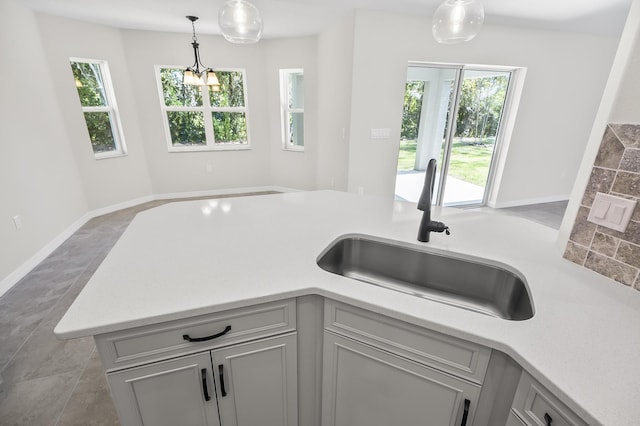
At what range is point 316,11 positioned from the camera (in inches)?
123

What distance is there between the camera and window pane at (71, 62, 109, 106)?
12.1 feet

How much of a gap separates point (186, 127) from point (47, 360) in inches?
145

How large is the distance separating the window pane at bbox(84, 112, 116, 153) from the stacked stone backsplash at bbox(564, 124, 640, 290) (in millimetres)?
5015

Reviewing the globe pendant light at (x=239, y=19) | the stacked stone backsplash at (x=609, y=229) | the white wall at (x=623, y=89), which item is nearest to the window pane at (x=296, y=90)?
the globe pendant light at (x=239, y=19)

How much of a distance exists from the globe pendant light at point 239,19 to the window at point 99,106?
11.1 ft

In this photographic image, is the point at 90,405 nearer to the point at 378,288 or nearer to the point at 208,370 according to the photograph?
the point at 208,370

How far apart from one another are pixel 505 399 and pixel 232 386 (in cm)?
88

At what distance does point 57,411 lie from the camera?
150cm

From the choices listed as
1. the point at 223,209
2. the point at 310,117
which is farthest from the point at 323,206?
the point at 310,117

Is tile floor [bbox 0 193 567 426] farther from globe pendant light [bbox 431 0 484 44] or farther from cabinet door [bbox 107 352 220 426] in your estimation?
globe pendant light [bbox 431 0 484 44]

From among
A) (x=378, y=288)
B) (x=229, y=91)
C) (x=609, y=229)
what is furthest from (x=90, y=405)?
(x=229, y=91)

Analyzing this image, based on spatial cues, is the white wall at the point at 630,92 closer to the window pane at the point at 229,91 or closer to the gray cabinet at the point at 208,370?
the gray cabinet at the point at 208,370

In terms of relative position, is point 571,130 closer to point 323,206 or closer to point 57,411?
point 323,206

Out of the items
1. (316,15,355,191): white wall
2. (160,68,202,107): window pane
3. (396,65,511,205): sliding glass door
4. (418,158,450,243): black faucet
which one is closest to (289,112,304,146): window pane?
(316,15,355,191): white wall
